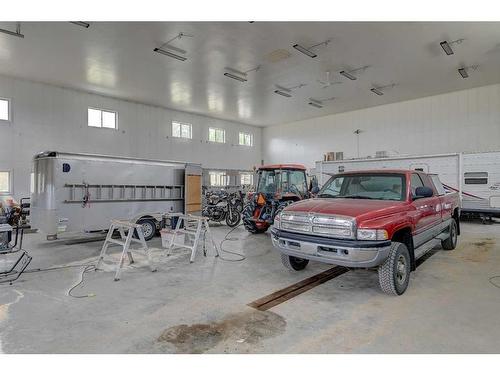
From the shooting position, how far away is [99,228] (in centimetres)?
729

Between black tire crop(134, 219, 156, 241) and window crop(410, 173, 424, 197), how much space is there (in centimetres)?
621

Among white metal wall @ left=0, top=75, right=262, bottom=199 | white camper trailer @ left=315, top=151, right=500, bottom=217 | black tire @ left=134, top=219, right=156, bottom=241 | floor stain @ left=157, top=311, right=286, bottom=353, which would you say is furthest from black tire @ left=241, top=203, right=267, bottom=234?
white metal wall @ left=0, top=75, right=262, bottom=199

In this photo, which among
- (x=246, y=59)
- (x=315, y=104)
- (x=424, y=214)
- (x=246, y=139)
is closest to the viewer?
(x=424, y=214)

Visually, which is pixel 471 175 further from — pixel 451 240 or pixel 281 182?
pixel 281 182

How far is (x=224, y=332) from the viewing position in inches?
118

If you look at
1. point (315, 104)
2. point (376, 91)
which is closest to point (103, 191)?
point (315, 104)

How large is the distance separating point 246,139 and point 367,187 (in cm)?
1548

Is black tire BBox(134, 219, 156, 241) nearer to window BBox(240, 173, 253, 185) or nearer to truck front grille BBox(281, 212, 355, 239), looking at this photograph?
truck front grille BBox(281, 212, 355, 239)

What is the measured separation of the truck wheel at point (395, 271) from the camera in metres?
3.86

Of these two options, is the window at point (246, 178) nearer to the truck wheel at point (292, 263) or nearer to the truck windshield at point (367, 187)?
the truck windshield at point (367, 187)

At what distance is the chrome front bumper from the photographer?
366cm

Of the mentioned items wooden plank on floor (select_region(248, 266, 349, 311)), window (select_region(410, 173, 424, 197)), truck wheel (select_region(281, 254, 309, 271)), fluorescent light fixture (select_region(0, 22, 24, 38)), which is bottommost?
wooden plank on floor (select_region(248, 266, 349, 311))
